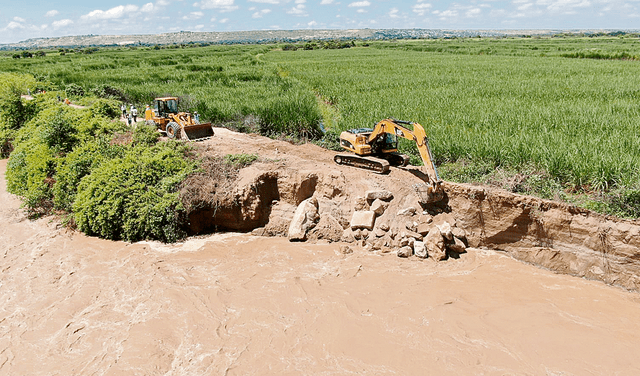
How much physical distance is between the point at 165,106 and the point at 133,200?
621 centimetres

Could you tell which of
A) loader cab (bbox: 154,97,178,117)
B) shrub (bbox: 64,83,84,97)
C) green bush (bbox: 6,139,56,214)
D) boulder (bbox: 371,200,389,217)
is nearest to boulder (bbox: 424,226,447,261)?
boulder (bbox: 371,200,389,217)

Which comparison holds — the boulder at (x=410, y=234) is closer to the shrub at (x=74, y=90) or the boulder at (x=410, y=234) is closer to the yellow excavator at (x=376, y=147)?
the yellow excavator at (x=376, y=147)

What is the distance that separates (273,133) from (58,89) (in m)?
19.1

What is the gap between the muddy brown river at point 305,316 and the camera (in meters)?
6.02

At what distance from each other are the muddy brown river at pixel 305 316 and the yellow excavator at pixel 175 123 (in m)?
5.52

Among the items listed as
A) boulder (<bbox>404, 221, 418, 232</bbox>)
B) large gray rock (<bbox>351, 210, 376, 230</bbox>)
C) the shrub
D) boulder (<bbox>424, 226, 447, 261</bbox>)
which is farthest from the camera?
the shrub

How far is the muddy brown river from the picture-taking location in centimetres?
602

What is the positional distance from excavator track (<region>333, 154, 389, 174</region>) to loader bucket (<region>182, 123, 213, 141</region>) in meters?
5.46

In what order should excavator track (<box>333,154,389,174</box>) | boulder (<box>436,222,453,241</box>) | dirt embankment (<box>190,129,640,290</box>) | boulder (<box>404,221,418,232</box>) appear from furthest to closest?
excavator track (<box>333,154,389,174</box>) → boulder (<box>404,221,418,232</box>) → boulder (<box>436,222,453,241</box>) → dirt embankment (<box>190,129,640,290</box>)

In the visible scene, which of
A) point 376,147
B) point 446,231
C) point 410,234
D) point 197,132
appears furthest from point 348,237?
point 197,132

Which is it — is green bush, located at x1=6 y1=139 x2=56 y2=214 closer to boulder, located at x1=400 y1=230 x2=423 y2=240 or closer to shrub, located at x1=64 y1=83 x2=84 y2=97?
boulder, located at x1=400 y1=230 x2=423 y2=240

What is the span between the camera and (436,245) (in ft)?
27.6

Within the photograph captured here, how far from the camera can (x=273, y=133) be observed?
15.5 m

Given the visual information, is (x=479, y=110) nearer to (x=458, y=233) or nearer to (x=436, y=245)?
(x=458, y=233)
